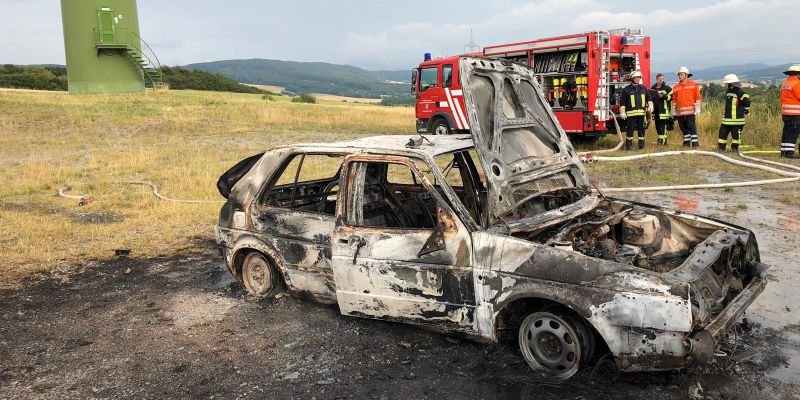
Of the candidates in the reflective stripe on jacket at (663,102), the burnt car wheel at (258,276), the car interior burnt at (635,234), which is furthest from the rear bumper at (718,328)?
the reflective stripe on jacket at (663,102)

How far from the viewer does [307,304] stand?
206 inches

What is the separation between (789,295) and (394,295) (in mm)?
3413

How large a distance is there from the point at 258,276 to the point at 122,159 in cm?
1063

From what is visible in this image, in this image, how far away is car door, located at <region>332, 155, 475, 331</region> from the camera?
13.1 feet

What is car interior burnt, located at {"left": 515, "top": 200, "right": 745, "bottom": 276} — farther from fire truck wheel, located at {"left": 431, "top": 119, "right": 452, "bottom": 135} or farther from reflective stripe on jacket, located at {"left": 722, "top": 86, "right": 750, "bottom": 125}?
fire truck wheel, located at {"left": 431, "top": 119, "right": 452, "bottom": 135}

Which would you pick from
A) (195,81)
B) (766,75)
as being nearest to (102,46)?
(195,81)

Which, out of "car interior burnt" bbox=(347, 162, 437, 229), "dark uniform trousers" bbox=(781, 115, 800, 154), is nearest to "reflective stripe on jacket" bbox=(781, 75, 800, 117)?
"dark uniform trousers" bbox=(781, 115, 800, 154)

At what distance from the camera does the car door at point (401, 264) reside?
157 inches

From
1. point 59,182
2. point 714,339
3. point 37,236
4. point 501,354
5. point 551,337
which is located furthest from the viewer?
point 59,182

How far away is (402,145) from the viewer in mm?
4629

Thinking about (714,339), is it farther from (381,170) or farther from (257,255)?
(257,255)

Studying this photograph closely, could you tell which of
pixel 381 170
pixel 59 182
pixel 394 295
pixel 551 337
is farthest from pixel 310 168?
pixel 551 337

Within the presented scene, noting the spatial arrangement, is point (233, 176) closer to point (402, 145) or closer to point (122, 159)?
point (402, 145)

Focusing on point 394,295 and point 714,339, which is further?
point 394,295
